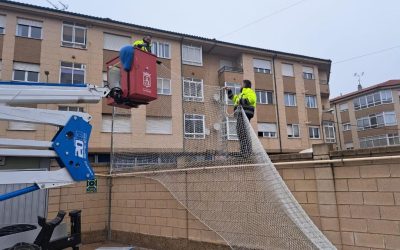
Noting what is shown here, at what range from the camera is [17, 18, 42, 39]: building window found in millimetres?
17109

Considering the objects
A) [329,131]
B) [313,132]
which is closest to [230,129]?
[313,132]

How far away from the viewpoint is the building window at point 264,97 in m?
23.7

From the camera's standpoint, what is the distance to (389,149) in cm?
434

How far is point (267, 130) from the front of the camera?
23500 mm

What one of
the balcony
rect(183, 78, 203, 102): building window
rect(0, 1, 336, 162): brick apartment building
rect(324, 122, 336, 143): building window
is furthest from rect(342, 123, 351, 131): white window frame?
rect(183, 78, 203, 102): building window

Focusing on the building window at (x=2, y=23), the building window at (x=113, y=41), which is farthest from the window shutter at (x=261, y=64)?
the building window at (x=2, y=23)

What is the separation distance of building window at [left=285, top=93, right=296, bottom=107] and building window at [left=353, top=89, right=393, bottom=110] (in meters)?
15.6

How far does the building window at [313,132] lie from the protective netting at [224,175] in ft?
65.5

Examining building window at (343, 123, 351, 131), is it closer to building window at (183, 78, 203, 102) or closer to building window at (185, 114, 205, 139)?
building window at (183, 78, 203, 102)

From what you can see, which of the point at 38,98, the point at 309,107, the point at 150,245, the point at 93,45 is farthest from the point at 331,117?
the point at 38,98

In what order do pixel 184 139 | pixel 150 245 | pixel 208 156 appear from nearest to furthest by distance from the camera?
pixel 208 156 < pixel 184 139 < pixel 150 245

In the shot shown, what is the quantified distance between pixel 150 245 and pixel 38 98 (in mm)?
5047

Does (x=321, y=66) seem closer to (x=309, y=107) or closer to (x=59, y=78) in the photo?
(x=309, y=107)

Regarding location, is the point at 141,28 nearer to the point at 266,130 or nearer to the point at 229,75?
the point at 229,75
